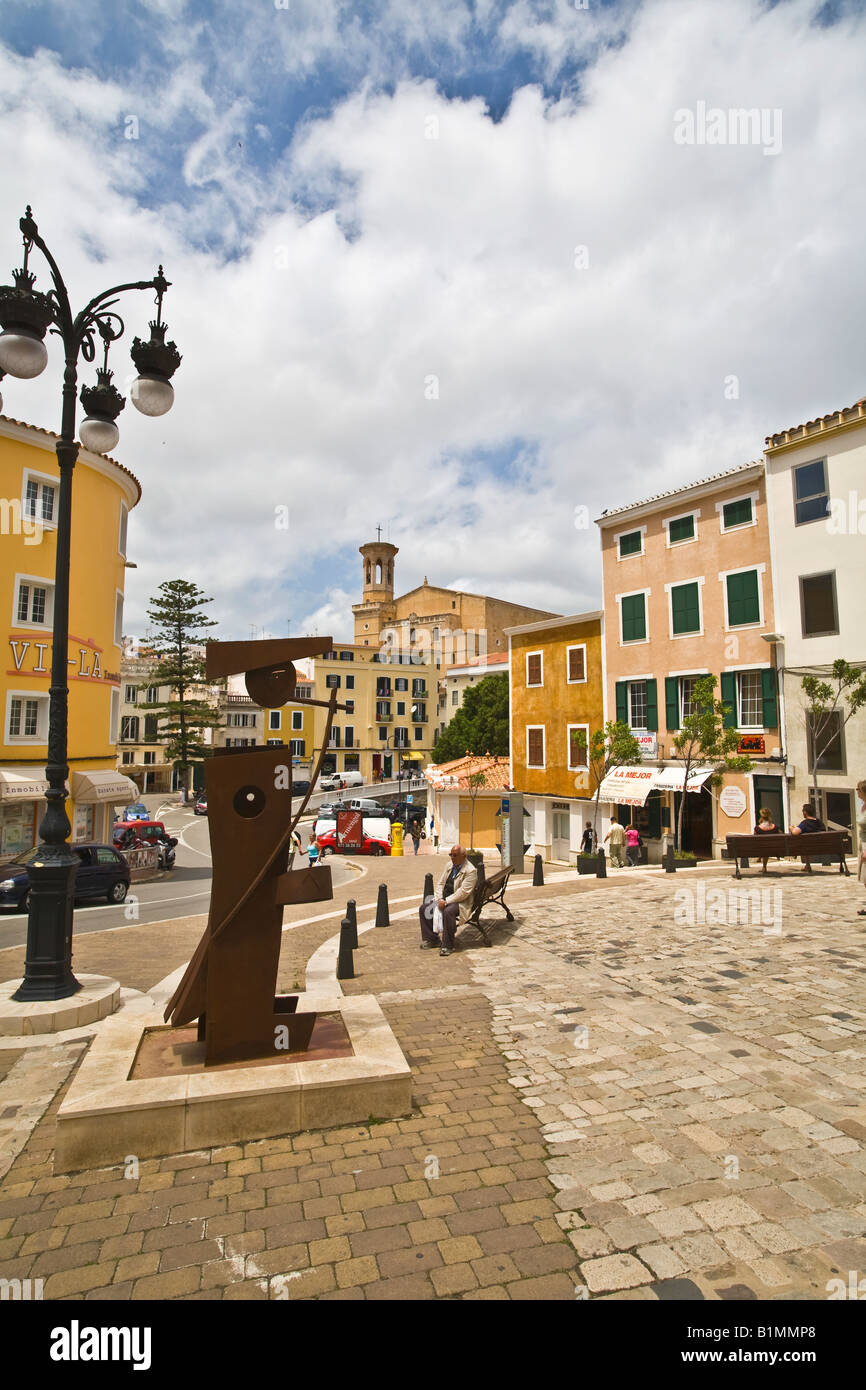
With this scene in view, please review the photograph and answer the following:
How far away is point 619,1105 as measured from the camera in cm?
481

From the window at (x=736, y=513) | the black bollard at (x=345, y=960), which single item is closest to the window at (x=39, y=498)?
the black bollard at (x=345, y=960)

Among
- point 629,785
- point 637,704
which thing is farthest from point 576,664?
point 629,785

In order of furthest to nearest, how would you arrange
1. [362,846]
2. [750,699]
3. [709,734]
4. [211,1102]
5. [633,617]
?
[362,846], [633,617], [750,699], [709,734], [211,1102]

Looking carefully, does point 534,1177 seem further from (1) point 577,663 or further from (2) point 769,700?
(1) point 577,663

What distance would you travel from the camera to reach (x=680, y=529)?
24891 mm

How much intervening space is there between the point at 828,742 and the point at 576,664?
1094cm

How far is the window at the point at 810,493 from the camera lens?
2039 cm

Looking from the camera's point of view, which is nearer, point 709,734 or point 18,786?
point 709,734

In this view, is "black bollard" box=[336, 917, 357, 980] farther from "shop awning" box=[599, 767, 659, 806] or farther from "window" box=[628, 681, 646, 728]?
"window" box=[628, 681, 646, 728]

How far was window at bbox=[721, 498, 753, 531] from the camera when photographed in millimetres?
22589

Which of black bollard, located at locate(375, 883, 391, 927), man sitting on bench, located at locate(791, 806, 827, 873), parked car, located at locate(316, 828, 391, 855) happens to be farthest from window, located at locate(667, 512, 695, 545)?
black bollard, located at locate(375, 883, 391, 927)

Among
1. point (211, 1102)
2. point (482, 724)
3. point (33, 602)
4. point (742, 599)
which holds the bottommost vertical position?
point (211, 1102)
